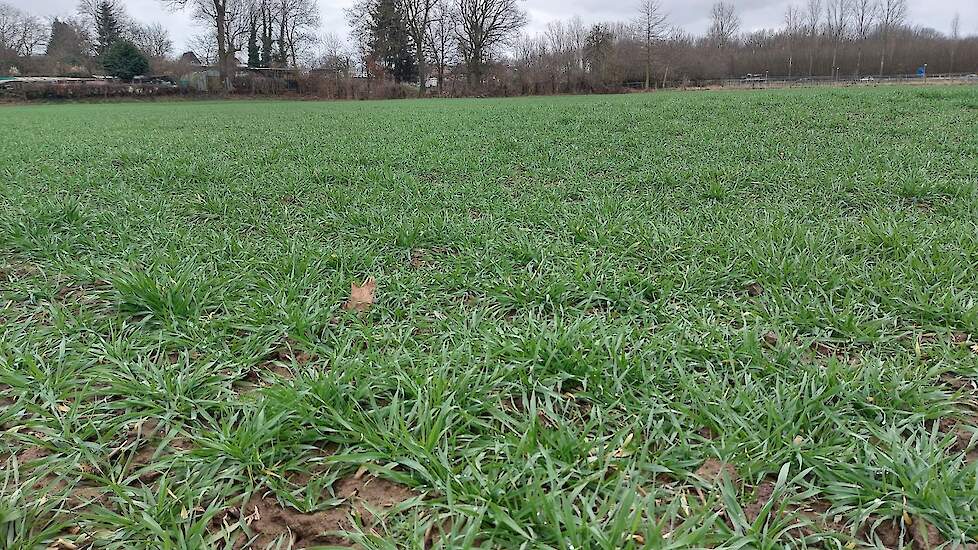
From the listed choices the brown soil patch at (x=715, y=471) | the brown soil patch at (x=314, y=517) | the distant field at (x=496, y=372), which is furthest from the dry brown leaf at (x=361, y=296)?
the brown soil patch at (x=715, y=471)

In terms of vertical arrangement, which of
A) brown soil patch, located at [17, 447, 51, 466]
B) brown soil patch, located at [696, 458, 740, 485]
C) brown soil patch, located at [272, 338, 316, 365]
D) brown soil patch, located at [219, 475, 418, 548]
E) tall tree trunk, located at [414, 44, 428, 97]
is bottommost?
brown soil patch, located at [219, 475, 418, 548]

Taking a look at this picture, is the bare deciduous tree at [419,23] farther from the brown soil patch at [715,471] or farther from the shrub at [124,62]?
the brown soil patch at [715,471]

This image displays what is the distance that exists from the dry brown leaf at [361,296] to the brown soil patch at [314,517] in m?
0.98

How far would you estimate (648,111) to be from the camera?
9.46m

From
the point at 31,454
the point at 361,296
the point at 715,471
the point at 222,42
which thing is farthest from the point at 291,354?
the point at 222,42

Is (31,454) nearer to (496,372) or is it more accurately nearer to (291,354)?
(291,354)

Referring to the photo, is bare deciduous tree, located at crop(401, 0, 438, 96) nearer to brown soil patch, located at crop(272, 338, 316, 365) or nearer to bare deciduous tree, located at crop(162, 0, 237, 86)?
bare deciduous tree, located at crop(162, 0, 237, 86)

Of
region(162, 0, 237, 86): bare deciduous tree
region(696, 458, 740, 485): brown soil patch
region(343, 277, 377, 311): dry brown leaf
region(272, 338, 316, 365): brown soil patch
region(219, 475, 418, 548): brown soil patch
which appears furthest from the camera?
region(162, 0, 237, 86): bare deciduous tree

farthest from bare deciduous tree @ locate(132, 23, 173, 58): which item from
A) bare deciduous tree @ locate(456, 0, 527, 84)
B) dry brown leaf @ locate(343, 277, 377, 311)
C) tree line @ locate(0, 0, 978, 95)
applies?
dry brown leaf @ locate(343, 277, 377, 311)

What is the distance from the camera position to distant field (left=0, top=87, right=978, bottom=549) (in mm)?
1098

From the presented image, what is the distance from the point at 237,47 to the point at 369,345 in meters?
45.8

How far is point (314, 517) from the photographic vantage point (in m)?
1.13

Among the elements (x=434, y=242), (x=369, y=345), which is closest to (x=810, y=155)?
(x=434, y=242)

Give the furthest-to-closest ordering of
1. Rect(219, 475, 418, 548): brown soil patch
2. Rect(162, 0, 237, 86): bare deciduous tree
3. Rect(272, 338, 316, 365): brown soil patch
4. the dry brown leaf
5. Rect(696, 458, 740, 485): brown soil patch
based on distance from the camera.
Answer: Rect(162, 0, 237, 86): bare deciduous tree < the dry brown leaf < Rect(272, 338, 316, 365): brown soil patch < Rect(696, 458, 740, 485): brown soil patch < Rect(219, 475, 418, 548): brown soil patch
